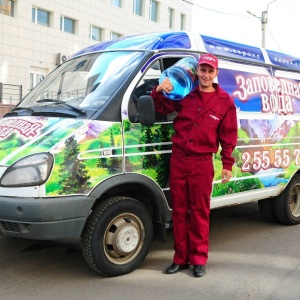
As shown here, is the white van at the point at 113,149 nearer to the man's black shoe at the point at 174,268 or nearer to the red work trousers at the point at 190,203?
the red work trousers at the point at 190,203

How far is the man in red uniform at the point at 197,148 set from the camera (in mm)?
3998

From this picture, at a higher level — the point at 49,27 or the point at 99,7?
the point at 99,7

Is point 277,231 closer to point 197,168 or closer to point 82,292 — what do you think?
point 197,168

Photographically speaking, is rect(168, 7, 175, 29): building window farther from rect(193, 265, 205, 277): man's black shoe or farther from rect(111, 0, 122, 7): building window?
rect(193, 265, 205, 277): man's black shoe

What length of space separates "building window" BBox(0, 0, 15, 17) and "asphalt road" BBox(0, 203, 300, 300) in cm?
1979

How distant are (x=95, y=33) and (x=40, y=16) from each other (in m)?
4.21

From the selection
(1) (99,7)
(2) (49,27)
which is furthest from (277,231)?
(1) (99,7)

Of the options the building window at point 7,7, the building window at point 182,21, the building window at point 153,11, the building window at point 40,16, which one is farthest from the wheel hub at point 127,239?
the building window at point 182,21

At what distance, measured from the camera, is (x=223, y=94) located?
13.4 feet

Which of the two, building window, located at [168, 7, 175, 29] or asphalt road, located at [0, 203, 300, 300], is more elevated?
building window, located at [168, 7, 175, 29]

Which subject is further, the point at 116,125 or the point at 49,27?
the point at 49,27

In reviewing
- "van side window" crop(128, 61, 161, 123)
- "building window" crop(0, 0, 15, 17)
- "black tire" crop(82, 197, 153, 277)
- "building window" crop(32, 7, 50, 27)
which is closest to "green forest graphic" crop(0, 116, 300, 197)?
"van side window" crop(128, 61, 161, 123)

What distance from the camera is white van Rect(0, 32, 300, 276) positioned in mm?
3500

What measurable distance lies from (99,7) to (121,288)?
25.5 meters
